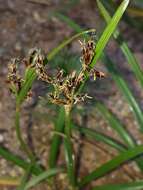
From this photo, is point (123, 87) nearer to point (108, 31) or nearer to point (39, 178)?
point (39, 178)

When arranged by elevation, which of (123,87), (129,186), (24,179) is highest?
(123,87)

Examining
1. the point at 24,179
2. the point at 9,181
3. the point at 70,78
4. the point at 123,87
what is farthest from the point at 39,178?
the point at 70,78

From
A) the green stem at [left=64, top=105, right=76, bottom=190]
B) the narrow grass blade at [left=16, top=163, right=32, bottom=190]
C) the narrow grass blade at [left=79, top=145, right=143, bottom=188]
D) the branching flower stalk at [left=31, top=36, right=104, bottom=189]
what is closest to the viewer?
the branching flower stalk at [left=31, top=36, right=104, bottom=189]

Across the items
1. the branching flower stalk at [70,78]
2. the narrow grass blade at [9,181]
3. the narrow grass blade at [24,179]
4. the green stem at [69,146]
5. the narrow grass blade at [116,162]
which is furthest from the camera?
the narrow grass blade at [9,181]

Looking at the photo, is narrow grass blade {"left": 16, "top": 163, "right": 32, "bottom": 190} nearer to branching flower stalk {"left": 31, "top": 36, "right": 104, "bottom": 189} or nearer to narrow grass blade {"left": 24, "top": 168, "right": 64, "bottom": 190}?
narrow grass blade {"left": 24, "top": 168, "right": 64, "bottom": 190}

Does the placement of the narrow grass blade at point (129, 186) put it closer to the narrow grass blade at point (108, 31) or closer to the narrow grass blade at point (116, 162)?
the narrow grass blade at point (116, 162)

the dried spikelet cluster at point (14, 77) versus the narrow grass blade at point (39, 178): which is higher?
the dried spikelet cluster at point (14, 77)

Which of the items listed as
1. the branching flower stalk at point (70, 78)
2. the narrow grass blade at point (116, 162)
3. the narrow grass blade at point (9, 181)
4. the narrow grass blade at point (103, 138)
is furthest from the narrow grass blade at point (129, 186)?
the branching flower stalk at point (70, 78)

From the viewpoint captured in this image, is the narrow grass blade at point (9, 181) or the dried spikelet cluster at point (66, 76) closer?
the dried spikelet cluster at point (66, 76)

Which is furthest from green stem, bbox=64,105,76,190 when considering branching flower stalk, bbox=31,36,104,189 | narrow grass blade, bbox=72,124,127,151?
narrow grass blade, bbox=72,124,127,151

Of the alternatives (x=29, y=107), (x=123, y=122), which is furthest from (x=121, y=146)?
(x=29, y=107)

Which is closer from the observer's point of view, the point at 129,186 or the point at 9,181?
the point at 129,186
